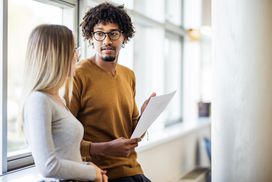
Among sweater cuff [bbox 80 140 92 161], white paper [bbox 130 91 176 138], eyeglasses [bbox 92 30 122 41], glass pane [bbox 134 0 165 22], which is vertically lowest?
sweater cuff [bbox 80 140 92 161]

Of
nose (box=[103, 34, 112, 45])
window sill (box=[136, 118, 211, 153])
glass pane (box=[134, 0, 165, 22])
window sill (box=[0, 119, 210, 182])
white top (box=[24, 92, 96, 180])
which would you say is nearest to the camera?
white top (box=[24, 92, 96, 180])

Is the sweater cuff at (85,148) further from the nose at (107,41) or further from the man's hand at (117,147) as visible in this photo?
the nose at (107,41)

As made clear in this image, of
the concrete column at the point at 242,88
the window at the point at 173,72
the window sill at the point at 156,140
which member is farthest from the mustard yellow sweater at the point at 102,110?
the window at the point at 173,72

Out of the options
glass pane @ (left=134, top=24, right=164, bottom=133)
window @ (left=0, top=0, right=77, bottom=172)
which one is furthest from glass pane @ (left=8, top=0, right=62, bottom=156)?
glass pane @ (left=134, top=24, right=164, bottom=133)

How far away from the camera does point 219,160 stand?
9.56ft

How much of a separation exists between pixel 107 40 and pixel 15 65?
86 centimetres

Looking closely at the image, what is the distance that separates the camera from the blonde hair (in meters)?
1.44

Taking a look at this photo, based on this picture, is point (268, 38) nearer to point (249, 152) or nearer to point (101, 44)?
point (249, 152)

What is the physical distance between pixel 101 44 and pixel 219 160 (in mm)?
1422

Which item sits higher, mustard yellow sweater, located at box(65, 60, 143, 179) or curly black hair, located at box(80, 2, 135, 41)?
curly black hair, located at box(80, 2, 135, 41)

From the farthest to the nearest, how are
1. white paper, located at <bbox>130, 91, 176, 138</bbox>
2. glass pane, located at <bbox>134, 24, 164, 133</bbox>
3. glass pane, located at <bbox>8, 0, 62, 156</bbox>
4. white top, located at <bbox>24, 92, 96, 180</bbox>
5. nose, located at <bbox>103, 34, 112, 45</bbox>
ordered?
glass pane, located at <bbox>134, 24, 164, 133</bbox>
glass pane, located at <bbox>8, 0, 62, 156</bbox>
nose, located at <bbox>103, 34, 112, 45</bbox>
white paper, located at <bbox>130, 91, 176, 138</bbox>
white top, located at <bbox>24, 92, 96, 180</bbox>

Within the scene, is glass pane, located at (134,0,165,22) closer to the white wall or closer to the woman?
the white wall

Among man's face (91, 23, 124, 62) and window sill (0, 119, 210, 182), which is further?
window sill (0, 119, 210, 182)

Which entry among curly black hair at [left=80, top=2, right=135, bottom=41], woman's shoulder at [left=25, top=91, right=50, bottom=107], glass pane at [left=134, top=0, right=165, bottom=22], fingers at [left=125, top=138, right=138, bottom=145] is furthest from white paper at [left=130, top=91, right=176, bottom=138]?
glass pane at [left=134, top=0, right=165, bottom=22]
